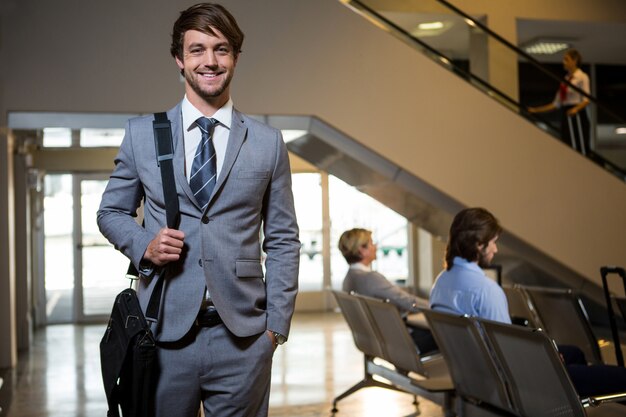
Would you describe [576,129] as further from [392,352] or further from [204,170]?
[204,170]

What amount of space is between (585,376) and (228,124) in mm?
2450

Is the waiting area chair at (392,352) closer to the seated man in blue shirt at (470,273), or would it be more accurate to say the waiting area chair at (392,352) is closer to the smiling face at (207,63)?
the seated man in blue shirt at (470,273)

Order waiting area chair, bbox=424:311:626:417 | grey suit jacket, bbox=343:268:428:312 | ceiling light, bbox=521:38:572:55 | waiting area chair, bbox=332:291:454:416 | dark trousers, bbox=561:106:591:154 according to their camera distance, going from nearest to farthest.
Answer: waiting area chair, bbox=424:311:626:417 < waiting area chair, bbox=332:291:454:416 < grey suit jacket, bbox=343:268:428:312 < dark trousers, bbox=561:106:591:154 < ceiling light, bbox=521:38:572:55

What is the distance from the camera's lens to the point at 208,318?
2.07m

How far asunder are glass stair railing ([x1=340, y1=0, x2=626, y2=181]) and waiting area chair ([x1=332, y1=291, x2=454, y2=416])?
2916mm

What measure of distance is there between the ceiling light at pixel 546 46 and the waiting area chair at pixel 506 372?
27.2ft

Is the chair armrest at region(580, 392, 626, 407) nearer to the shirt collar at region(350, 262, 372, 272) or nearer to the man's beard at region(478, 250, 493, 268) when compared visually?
the man's beard at region(478, 250, 493, 268)

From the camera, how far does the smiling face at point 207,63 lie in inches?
82.8

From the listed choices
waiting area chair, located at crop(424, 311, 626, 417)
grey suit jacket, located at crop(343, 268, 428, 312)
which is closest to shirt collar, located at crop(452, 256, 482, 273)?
waiting area chair, located at crop(424, 311, 626, 417)

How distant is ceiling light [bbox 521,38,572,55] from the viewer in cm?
1178

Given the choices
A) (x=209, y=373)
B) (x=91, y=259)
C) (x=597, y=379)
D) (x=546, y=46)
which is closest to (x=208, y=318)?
(x=209, y=373)

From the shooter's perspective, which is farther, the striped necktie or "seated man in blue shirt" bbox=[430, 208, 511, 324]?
"seated man in blue shirt" bbox=[430, 208, 511, 324]

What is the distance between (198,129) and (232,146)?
10 centimetres

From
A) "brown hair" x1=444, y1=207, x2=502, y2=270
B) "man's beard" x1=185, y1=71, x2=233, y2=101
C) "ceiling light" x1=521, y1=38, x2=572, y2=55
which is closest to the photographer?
"man's beard" x1=185, y1=71, x2=233, y2=101
